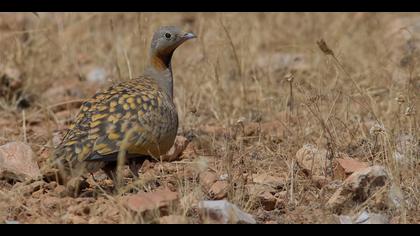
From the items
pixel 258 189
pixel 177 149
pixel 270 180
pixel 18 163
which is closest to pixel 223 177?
pixel 270 180

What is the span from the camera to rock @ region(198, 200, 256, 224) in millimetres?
4221

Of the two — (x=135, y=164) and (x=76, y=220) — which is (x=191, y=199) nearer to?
(x=76, y=220)

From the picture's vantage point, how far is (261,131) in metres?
6.57

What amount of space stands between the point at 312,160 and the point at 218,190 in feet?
2.70

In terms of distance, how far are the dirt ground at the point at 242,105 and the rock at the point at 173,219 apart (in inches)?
1.5

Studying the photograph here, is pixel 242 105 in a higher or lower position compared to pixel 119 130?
lower

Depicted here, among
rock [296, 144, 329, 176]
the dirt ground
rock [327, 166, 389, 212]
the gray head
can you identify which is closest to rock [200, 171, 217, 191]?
the dirt ground

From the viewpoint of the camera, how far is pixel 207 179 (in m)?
5.15

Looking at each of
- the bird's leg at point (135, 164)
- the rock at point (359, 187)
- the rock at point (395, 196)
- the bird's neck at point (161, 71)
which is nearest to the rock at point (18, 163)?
the bird's leg at point (135, 164)

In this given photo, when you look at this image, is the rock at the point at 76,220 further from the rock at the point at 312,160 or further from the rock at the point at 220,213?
the rock at the point at 312,160

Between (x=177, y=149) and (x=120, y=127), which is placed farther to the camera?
(x=177, y=149)

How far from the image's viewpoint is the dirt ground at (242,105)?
4828 millimetres

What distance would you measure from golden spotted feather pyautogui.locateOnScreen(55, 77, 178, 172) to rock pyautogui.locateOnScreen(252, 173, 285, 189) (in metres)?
0.64
